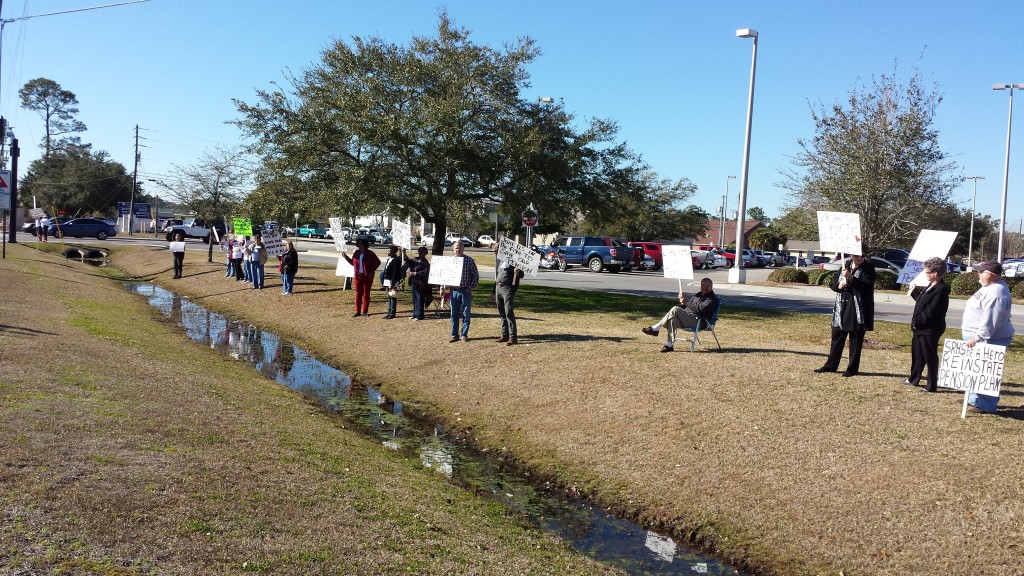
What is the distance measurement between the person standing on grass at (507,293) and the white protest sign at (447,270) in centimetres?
77

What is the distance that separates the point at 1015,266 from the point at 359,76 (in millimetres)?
43474

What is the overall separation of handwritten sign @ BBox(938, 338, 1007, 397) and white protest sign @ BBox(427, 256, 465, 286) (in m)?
8.28

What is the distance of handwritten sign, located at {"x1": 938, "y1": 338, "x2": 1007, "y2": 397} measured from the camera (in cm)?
835

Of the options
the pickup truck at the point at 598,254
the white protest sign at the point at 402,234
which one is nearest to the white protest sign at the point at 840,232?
the white protest sign at the point at 402,234

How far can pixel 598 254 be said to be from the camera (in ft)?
138

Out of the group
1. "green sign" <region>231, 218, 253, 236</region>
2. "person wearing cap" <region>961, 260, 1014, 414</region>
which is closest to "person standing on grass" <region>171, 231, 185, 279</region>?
"green sign" <region>231, 218, 253, 236</region>

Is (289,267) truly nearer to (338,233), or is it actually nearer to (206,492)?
(338,233)

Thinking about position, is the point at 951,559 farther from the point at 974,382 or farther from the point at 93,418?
the point at 93,418

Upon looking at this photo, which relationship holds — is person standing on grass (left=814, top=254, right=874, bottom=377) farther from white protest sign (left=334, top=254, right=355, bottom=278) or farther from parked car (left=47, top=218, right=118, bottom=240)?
parked car (left=47, top=218, right=118, bottom=240)

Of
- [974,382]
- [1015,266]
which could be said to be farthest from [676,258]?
[1015,266]

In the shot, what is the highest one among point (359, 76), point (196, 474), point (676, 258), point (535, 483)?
point (359, 76)

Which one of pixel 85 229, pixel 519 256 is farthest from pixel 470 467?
pixel 85 229

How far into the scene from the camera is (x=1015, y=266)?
47656 millimetres

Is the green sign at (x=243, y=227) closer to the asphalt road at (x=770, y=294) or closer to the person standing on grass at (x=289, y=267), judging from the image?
the person standing on grass at (x=289, y=267)
